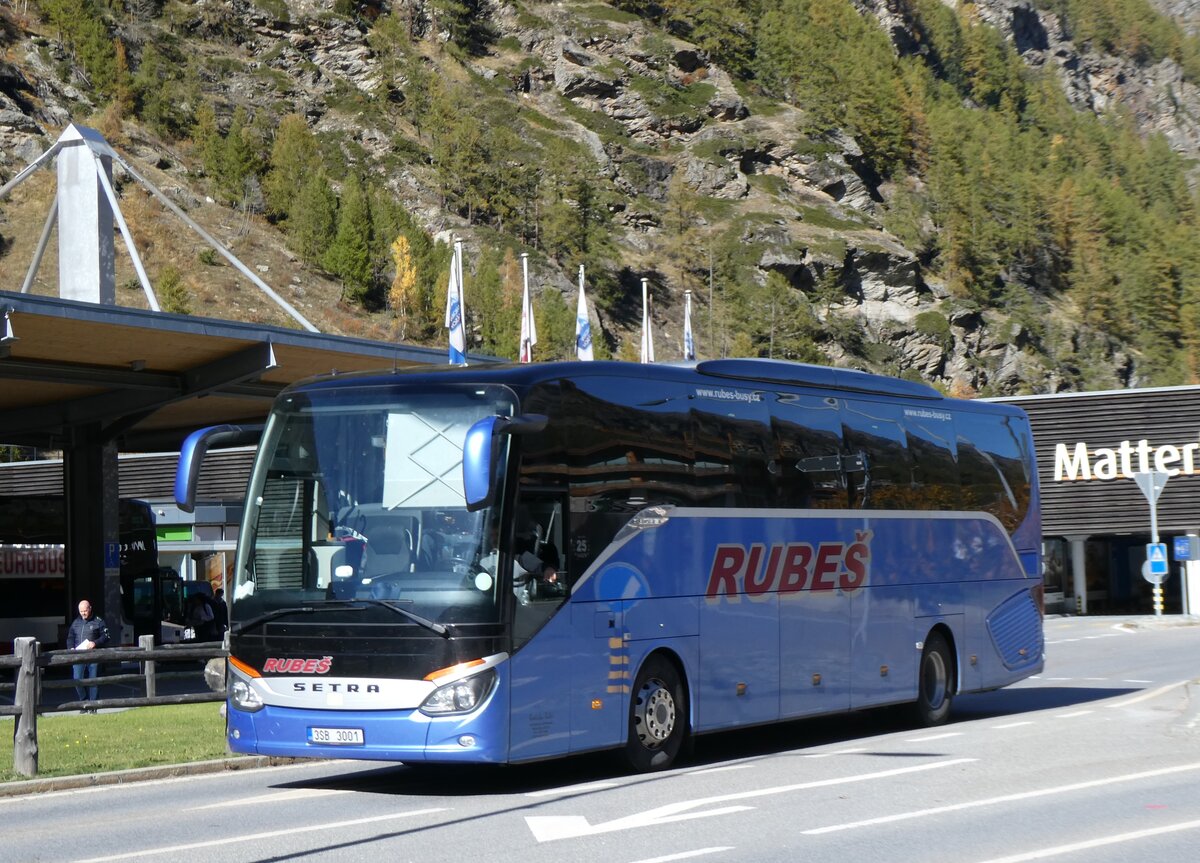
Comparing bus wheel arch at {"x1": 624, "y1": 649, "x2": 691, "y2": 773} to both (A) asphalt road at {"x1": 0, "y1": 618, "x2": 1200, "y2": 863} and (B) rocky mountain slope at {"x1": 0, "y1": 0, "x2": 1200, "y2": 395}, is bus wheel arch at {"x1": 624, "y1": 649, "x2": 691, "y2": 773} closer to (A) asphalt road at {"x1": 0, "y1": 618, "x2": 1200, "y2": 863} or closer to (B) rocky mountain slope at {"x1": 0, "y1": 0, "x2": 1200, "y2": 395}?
(A) asphalt road at {"x1": 0, "y1": 618, "x2": 1200, "y2": 863}

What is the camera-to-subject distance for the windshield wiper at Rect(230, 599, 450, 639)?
11211mm

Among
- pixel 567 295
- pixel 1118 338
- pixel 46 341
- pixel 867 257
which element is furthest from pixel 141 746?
pixel 1118 338

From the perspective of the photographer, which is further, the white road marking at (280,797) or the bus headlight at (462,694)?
the white road marking at (280,797)

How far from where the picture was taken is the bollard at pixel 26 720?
528 inches

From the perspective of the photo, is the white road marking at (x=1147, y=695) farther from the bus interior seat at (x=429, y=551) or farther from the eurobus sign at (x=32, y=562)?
the eurobus sign at (x=32, y=562)

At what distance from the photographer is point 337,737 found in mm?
11492

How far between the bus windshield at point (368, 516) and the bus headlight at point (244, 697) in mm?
455

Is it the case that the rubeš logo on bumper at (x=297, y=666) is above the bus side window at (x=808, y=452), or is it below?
below

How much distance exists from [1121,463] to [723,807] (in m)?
38.2

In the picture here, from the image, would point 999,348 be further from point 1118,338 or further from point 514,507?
point 514,507

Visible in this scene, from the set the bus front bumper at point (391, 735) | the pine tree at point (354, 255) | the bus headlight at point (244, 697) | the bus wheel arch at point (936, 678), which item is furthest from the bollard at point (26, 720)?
the pine tree at point (354, 255)

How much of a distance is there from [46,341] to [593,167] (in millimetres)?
116208

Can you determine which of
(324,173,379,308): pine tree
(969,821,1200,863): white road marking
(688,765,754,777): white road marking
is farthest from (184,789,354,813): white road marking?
(324,173,379,308): pine tree

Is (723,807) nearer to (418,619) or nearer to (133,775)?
(418,619)
